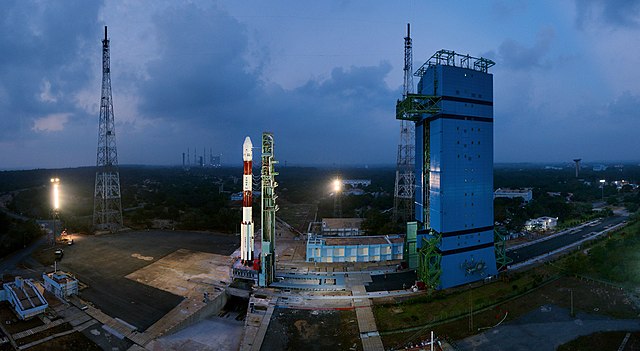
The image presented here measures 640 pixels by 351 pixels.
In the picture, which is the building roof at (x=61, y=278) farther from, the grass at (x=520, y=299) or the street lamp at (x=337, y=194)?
the street lamp at (x=337, y=194)

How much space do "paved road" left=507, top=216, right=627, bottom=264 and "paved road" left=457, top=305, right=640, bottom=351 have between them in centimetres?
1340

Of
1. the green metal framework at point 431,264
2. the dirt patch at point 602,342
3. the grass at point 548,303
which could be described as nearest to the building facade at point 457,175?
the green metal framework at point 431,264

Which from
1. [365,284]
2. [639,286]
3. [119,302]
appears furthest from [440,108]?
[119,302]

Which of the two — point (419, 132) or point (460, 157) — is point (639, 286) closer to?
point (460, 157)

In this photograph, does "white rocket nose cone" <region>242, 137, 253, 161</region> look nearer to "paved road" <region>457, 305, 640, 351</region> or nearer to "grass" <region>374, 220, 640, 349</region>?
"grass" <region>374, 220, 640, 349</region>

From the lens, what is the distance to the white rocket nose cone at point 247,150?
33.2m

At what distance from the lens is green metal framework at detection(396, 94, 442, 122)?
29.3m

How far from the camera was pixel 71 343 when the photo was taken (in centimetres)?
2111

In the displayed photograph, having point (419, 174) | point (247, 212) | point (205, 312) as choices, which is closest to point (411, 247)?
point (419, 174)

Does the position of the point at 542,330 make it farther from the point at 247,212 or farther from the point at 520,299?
the point at 247,212

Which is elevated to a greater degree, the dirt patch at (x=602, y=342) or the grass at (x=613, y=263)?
the grass at (x=613, y=263)

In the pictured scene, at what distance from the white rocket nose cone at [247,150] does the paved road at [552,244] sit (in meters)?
30.6

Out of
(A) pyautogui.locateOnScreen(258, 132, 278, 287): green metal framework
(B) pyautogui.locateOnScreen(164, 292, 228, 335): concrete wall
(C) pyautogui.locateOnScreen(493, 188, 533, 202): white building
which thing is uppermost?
(A) pyautogui.locateOnScreen(258, 132, 278, 287): green metal framework

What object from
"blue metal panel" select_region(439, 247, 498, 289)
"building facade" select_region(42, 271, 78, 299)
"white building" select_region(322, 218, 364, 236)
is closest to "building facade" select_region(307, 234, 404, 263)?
"blue metal panel" select_region(439, 247, 498, 289)
